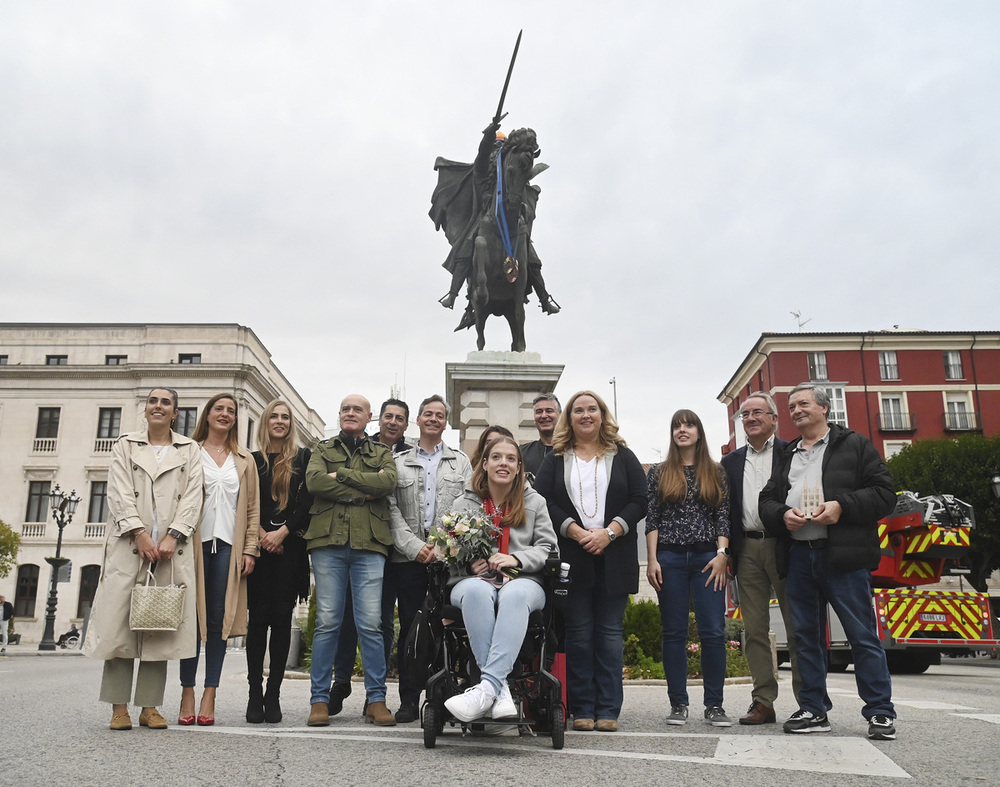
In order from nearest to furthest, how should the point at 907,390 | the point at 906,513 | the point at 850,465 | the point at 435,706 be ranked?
1. the point at 435,706
2. the point at 850,465
3. the point at 906,513
4. the point at 907,390

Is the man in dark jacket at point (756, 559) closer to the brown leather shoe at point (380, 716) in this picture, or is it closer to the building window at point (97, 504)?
the brown leather shoe at point (380, 716)

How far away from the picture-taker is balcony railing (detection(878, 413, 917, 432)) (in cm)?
4750

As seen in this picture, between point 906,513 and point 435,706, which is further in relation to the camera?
point 906,513

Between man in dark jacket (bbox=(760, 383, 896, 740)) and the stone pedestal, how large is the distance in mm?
5749

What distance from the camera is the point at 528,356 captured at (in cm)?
1105

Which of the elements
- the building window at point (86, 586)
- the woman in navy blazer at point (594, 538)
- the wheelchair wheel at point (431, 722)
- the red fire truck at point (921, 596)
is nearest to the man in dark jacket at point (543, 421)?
the woman in navy blazer at point (594, 538)

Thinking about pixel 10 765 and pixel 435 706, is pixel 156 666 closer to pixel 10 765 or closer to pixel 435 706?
pixel 10 765

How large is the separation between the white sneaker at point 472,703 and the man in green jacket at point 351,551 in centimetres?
133

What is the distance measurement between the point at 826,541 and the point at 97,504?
44.7 metres

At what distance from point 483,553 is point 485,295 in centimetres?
682

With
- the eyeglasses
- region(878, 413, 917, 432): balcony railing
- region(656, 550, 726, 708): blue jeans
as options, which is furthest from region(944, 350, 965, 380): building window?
region(656, 550, 726, 708): blue jeans

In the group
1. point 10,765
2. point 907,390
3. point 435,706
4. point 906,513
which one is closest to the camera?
point 10,765

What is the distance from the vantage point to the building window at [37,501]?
43719 millimetres

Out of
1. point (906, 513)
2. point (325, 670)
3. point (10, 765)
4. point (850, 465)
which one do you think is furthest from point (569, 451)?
point (906, 513)
